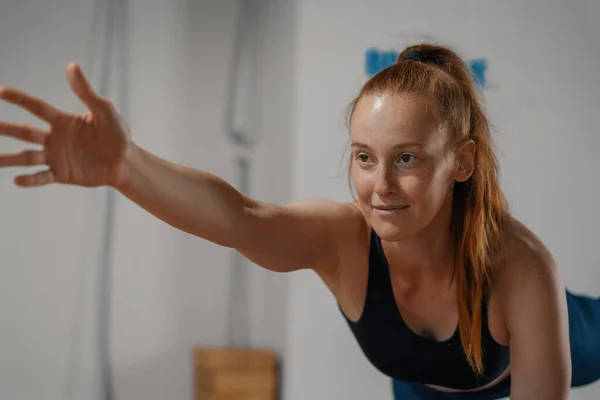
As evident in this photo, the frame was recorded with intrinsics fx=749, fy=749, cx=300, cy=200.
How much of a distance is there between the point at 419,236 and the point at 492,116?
33.8 inches

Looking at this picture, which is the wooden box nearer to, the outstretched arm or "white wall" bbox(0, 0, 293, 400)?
"white wall" bbox(0, 0, 293, 400)

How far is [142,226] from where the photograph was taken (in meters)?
2.38

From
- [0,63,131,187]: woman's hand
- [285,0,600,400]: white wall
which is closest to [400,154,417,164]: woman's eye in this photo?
[0,63,131,187]: woman's hand

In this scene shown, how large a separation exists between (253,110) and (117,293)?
29.2 inches

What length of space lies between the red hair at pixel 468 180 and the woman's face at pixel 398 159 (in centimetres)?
3

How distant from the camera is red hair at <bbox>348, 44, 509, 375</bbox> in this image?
1.31m

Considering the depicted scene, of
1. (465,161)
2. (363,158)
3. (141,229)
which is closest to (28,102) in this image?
(363,158)

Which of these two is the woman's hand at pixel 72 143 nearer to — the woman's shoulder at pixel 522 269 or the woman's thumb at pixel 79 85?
the woman's thumb at pixel 79 85

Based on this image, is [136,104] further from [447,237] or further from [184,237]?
[447,237]

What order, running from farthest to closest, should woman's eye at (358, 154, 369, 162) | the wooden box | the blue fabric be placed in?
1. the wooden box
2. the blue fabric
3. woman's eye at (358, 154, 369, 162)

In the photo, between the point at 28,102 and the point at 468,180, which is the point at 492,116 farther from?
the point at 28,102

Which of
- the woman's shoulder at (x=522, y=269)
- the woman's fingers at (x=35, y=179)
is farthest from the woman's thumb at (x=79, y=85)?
the woman's shoulder at (x=522, y=269)

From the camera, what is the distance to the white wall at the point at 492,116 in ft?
6.94

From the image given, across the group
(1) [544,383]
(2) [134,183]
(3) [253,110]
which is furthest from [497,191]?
(3) [253,110]
